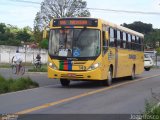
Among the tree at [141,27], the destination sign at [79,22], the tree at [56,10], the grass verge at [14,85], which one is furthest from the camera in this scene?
the tree at [141,27]

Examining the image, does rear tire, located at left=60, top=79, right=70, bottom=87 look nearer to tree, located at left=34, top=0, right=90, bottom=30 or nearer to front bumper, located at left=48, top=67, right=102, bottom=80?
front bumper, located at left=48, top=67, right=102, bottom=80

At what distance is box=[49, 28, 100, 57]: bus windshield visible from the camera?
20.9 m

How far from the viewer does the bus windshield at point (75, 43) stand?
68.5 feet

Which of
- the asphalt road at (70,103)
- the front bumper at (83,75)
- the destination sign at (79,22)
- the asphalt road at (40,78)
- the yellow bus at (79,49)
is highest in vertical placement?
the destination sign at (79,22)

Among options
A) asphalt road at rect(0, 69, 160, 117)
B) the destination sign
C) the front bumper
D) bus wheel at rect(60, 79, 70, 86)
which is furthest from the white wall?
asphalt road at rect(0, 69, 160, 117)

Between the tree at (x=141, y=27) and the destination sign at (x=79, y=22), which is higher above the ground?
the tree at (x=141, y=27)

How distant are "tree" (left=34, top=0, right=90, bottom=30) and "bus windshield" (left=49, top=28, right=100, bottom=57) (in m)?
65.5

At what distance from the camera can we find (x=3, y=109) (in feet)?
42.9

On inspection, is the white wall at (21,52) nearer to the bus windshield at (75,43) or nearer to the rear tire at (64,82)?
the rear tire at (64,82)

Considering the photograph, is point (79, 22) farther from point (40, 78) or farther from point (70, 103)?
point (40, 78)

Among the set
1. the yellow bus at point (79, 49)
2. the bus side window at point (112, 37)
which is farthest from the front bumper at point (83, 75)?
the bus side window at point (112, 37)

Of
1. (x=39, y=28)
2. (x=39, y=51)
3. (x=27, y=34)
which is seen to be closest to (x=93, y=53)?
(x=39, y=51)

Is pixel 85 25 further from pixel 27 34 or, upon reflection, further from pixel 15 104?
pixel 27 34

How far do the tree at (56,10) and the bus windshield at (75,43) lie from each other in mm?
65533
